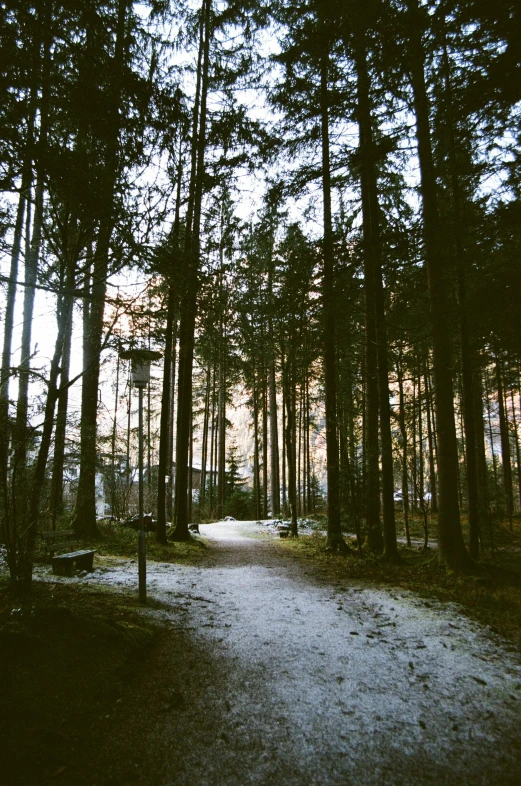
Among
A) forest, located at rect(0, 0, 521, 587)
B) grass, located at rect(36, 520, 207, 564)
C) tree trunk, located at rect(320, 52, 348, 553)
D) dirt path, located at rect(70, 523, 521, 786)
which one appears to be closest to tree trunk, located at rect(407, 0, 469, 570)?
forest, located at rect(0, 0, 521, 587)

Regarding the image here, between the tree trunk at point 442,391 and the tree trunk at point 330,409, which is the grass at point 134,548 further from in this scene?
the tree trunk at point 442,391

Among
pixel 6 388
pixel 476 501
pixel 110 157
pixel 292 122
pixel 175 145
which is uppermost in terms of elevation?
pixel 292 122

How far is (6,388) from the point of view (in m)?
5.40

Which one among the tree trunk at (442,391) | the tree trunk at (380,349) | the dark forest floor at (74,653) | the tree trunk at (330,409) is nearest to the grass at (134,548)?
the dark forest floor at (74,653)

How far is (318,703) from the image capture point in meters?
3.00

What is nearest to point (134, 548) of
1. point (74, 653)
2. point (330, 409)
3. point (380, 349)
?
point (330, 409)

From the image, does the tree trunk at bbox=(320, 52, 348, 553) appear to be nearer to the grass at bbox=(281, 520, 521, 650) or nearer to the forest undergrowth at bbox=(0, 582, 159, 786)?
the grass at bbox=(281, 520, 521, 650)

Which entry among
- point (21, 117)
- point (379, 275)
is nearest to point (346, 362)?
point (379, 275)

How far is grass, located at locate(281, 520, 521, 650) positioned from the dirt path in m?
0.42

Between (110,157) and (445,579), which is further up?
(110,157)

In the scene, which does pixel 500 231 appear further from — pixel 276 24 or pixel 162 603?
pixel 276 24

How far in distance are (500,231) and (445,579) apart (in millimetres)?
5310

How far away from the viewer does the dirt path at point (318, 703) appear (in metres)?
2.33

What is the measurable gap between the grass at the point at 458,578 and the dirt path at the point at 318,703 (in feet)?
1.37
